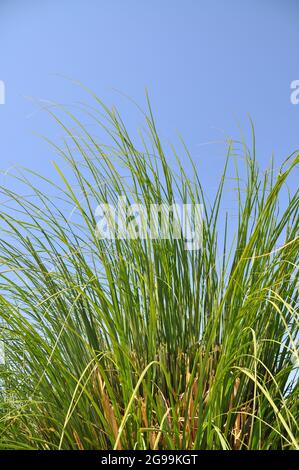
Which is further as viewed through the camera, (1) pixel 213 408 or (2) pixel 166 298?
(2) pixel 166 298

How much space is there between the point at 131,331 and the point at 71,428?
201 millimetres

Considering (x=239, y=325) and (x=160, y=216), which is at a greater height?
(x=160, y=216)

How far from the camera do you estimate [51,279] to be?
3.52 feet

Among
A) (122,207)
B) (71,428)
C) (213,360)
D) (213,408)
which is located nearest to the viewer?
(213,408)

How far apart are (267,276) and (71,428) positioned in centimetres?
42

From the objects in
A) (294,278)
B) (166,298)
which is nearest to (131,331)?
(166,298)

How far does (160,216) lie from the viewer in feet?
3.64

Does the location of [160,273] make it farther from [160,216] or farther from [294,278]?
[294,278]

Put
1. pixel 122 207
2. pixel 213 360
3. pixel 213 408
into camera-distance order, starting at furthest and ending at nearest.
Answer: pixel 122 207 → pixel 213 360 → pixel 213 408

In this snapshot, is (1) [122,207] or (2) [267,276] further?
(1) [122,207]
